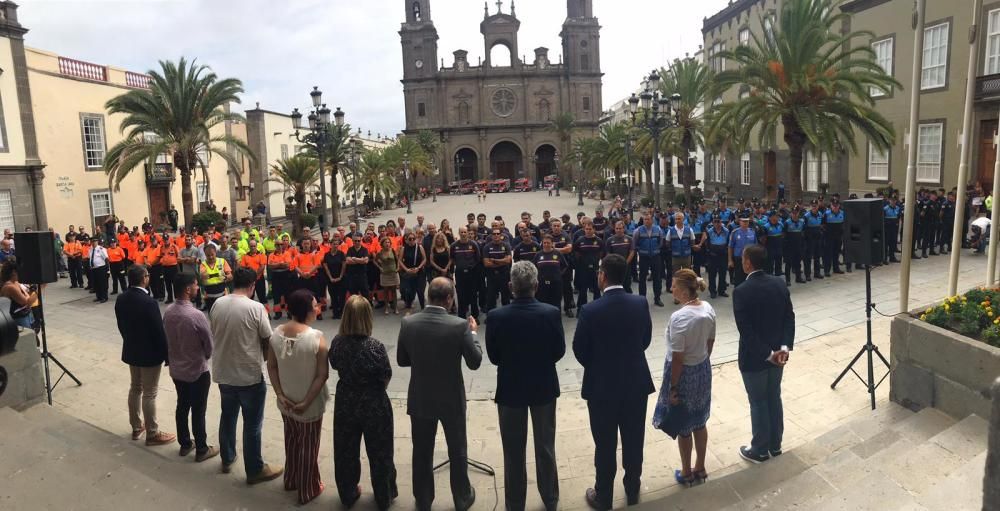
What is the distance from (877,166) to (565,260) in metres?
20.0

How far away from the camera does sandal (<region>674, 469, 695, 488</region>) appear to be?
527 centimetres

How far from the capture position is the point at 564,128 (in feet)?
232

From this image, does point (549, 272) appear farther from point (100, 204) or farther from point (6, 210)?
point (100, 204)

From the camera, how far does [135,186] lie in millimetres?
29828

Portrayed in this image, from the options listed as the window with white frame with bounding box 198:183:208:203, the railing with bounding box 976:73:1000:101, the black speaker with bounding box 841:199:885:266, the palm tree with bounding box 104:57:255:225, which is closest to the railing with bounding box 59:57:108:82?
the palm tree with bounding box 104:57:255:225

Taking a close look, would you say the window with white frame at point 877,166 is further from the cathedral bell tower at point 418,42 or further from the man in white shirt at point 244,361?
the cathedral bell tower at point 418,42

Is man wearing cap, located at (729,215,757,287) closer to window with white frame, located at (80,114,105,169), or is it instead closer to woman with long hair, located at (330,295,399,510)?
woman with long hair, located at (330,295,399,510)

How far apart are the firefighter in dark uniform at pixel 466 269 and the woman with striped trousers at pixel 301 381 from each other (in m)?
6.50

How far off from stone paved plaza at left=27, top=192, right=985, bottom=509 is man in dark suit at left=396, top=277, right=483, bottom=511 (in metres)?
0.42

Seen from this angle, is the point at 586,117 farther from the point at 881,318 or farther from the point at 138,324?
the point at 138,324

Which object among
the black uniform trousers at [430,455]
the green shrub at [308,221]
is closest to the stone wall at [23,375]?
the black uniform trousers at [430,455]

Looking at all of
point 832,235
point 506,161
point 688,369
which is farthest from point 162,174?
point 506,161

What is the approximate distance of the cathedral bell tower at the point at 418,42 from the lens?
242ft

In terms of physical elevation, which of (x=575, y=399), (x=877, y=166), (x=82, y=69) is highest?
(x=82, y=69)
